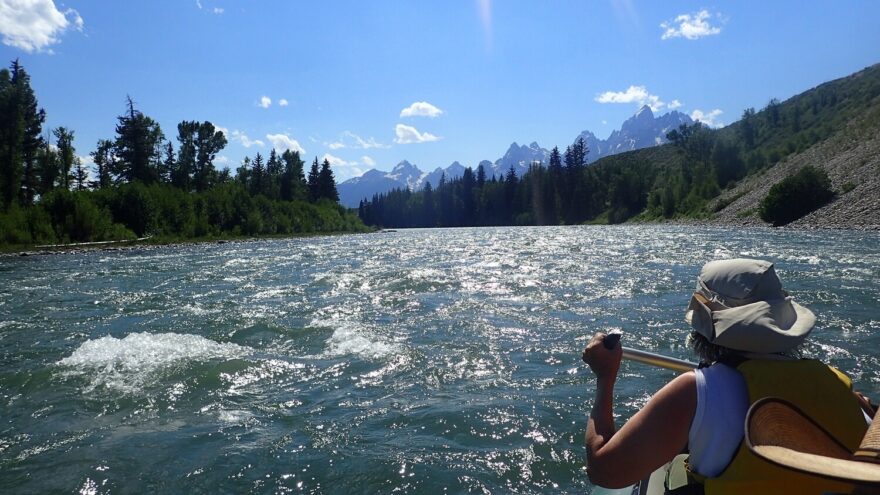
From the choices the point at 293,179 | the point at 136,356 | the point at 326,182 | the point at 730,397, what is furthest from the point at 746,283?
the point at 326,182

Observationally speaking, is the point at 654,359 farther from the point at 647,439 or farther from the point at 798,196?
the point at 798,196

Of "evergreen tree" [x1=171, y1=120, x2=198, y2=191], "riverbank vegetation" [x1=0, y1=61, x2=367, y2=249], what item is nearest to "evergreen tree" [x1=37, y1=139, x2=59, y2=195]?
"riverbank vegetation" [x1=0, y1=61, x2=367, y2=249]

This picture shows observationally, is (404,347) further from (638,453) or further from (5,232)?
(5,232)

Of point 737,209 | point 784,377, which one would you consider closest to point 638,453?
point 784,377

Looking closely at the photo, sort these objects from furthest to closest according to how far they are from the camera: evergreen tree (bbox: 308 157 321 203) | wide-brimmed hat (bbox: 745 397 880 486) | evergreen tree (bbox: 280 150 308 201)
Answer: evergreen tree (bbox: 308 157 321 203)
evergreen tree (bbox: 280 150 308 201)
wide-brimmed hat (bbox: 745 397 880 486)

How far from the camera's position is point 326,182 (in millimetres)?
122062

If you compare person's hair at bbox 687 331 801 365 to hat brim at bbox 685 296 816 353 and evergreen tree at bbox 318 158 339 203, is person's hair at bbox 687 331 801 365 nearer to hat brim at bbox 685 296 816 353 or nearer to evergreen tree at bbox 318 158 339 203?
hat brim at bbox 685 296 816 353

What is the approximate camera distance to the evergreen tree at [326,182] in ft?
400

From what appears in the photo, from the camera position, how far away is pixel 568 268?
20969 mm

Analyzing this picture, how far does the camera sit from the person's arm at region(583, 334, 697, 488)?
7.95 feet

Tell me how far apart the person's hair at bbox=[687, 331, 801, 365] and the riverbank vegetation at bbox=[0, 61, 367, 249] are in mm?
47556

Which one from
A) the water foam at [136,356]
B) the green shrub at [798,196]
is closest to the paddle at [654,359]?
the water foam at [136,356]

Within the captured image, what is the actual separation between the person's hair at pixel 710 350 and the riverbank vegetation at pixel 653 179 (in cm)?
7901

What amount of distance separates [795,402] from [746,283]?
0.60 m
